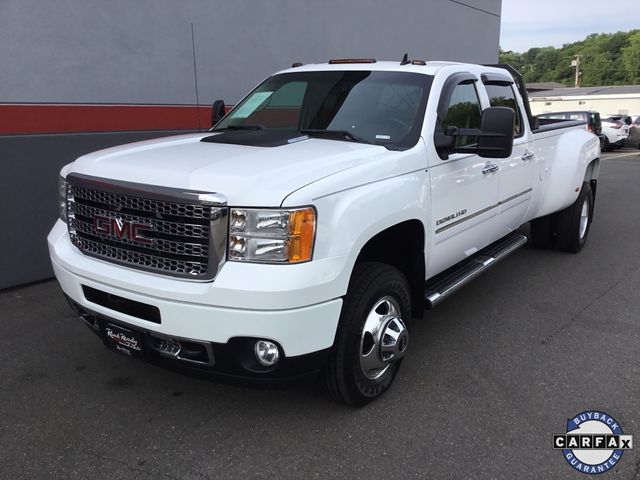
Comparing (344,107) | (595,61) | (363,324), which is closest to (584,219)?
(344,107)

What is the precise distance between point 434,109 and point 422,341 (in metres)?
1.71

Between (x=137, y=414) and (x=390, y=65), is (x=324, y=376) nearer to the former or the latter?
(x=137, y=414)

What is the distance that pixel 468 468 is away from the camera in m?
2.70

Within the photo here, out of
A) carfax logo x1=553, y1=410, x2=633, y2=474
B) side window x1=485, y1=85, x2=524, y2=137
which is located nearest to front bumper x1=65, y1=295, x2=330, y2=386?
carfax logo x1=553, y1=410, x2=633, y2=474

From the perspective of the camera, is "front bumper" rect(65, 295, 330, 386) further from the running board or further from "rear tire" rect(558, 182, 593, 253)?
"rear tire" rect(558, 182, 593, 253)

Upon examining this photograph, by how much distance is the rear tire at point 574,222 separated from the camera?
6.21 m

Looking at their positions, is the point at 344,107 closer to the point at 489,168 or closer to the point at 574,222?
the point at 489,168

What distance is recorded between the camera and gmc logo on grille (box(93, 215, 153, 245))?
8.88ft

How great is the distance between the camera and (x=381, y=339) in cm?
311

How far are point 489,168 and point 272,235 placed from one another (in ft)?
7.60

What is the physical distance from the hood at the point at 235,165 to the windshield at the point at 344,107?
0.99ft

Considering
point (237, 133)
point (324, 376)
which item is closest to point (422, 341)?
point (324, 376)

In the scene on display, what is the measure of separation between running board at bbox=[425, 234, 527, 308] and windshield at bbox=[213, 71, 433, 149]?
1.05 meters

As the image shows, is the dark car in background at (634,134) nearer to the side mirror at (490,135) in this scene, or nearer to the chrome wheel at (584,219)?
the chrome wheel at (584,219)
